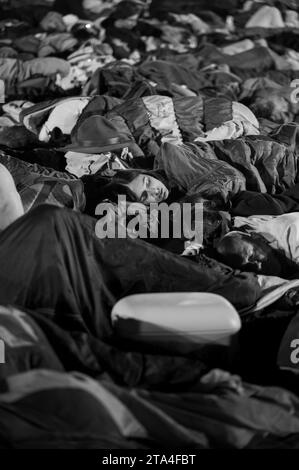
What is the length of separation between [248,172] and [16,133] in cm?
97

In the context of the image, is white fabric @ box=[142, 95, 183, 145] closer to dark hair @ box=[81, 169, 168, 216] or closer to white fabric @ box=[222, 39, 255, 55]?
dark hair @ box=[81, 169, 168, 216]

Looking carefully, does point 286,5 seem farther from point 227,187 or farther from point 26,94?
point 227,187

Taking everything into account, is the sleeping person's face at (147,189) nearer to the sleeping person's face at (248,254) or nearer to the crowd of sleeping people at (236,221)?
the crowd of sleeping people at (236,221)

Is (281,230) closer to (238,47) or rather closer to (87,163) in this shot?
(87,163)

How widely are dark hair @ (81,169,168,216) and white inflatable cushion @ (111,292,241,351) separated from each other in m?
0.75

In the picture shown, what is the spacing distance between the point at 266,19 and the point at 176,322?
4129 millimetres

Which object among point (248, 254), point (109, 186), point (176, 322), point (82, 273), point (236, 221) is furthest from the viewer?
point (109, 186)

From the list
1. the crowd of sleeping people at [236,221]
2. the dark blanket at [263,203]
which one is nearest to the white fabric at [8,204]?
the crowd of sleeping people at [236,221]

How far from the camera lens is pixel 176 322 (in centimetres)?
135

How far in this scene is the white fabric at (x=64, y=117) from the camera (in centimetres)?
276

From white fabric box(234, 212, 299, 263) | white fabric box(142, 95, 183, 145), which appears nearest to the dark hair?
white fabric box(234, 212, 299, 263)

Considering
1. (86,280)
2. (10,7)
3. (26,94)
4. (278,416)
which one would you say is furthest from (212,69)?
(278,416)

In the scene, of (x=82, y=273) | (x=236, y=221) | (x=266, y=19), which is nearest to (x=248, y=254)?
(x=236, y=221)

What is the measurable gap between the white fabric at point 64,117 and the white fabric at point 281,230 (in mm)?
1038
